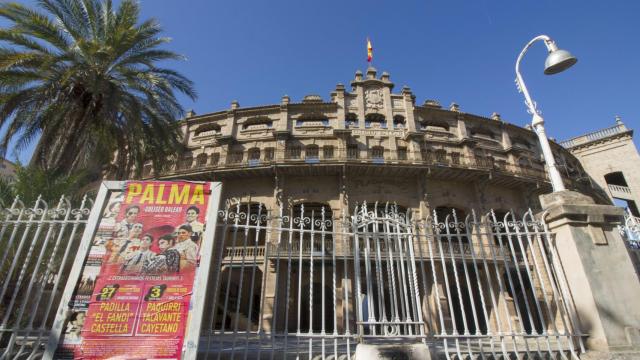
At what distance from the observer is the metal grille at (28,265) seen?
3793 millimetres

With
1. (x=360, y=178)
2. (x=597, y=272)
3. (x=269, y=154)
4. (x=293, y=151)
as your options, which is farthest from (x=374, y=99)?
(x=597, y=272)

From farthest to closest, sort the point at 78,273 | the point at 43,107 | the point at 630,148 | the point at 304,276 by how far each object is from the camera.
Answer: the point at 630,148, the point at 304,276, the point at 43,107, the point at 78,273

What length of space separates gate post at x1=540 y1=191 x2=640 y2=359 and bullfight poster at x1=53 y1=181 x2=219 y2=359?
16.0 ft

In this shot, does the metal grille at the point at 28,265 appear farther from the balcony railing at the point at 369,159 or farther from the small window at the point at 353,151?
the small window at the point at 353,151

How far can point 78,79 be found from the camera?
835 cm

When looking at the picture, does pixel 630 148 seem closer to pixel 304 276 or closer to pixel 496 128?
pixel 496 128

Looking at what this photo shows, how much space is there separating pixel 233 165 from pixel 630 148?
99.2 feet

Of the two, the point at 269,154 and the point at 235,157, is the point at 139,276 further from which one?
the point at 235,157

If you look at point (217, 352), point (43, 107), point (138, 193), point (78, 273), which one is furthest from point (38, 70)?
point (217, 352)

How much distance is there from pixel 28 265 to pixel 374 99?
747 inches

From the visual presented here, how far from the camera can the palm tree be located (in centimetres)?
782

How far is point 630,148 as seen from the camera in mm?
24422

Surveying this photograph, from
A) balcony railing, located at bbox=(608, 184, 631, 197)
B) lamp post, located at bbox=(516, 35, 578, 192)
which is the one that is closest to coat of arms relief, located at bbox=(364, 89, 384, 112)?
lamp post, located at bbox=(516, 35, 578, 192)

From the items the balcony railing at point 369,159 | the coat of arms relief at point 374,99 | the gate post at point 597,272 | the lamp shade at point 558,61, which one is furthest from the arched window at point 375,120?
the gate post at point 597,272
